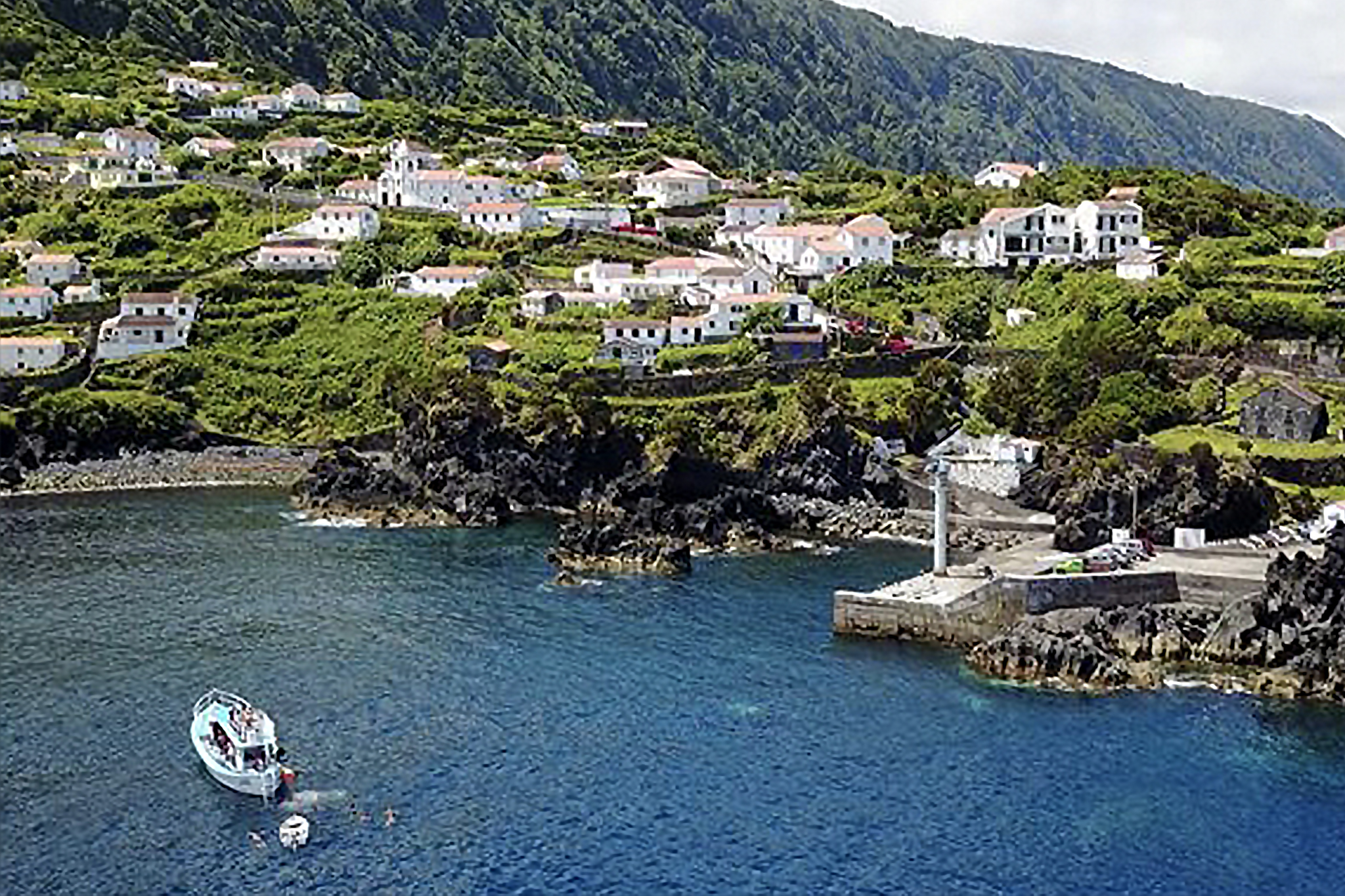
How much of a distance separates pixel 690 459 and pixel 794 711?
34.2 metres

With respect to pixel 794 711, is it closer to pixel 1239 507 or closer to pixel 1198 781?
pixel 1198 781

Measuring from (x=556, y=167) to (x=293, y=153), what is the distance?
24.9 meters

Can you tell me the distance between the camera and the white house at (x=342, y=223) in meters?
133

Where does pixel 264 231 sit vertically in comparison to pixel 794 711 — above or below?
above

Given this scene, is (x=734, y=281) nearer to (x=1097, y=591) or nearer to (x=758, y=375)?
(x=758, y=375)

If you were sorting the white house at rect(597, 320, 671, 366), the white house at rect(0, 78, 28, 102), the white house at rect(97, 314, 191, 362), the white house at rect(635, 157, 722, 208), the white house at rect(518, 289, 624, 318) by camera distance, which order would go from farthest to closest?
the white house at rect(0, 78, 28, 102), the white house at rect(635, 157, 722, 208), the white house at rect(97, 314, 191, 362), the white house at rect(518, 289, 624, 318), the white house at rect(597, 320, 671, 366)

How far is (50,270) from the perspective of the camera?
403ft

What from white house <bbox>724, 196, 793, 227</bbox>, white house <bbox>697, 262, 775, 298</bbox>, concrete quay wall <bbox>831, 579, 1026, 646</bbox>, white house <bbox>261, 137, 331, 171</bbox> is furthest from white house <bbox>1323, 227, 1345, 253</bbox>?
white house <bbox>261, 137, 331, 171</bbox>

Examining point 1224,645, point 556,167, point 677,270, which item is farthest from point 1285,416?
point 556,167

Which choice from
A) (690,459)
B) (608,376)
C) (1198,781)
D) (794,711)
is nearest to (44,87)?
(608,376)

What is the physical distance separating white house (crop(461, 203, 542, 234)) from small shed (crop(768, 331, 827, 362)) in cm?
3733

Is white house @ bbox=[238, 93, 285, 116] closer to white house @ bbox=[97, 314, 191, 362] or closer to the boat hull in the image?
white house @ bbox=[97, 314, 191, 362]

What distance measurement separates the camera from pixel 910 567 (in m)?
75.9

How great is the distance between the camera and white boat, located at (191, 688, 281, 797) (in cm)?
4678
